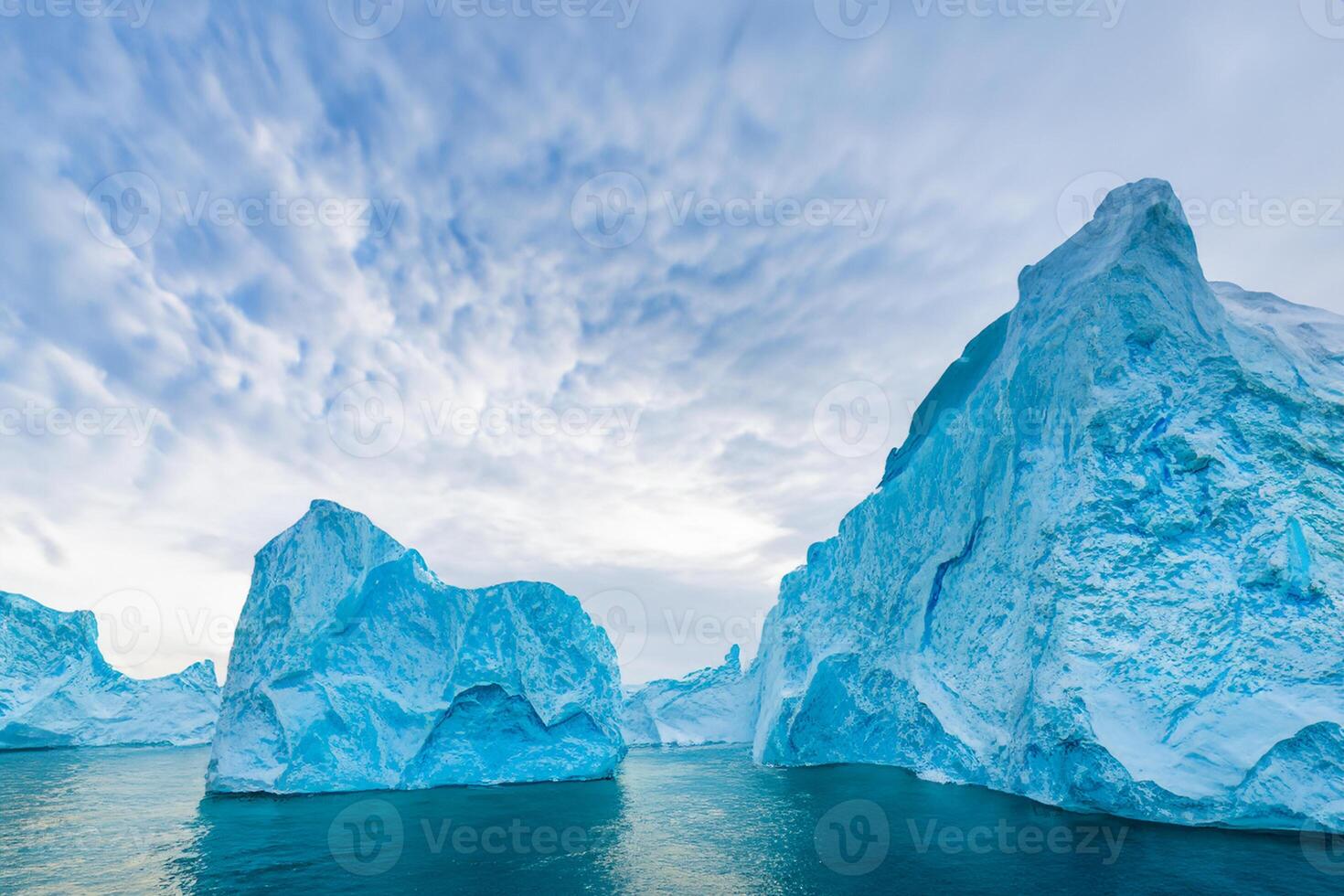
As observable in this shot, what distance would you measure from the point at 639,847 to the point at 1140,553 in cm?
1130

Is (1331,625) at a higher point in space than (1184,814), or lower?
higher

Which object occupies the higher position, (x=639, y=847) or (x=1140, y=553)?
(x=1140, y=553)

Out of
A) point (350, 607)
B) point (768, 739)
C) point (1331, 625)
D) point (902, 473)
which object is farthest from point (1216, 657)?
point (350, 607)

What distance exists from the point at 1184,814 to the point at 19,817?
82.0ft

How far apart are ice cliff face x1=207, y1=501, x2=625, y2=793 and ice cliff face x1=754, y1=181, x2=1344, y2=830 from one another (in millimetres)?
11273

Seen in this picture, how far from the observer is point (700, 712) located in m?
46.8

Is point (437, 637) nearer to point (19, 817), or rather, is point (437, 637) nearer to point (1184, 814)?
point (19, 817)

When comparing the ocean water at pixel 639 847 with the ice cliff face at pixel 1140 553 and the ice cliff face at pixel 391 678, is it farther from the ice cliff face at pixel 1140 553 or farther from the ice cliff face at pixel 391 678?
the ice cliff face at pixel 391 678

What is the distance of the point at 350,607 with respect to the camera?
68.1 feet

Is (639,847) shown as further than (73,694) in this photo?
No

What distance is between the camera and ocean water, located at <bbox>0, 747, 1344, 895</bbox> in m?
9.10

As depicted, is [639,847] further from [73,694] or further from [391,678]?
[73,694]

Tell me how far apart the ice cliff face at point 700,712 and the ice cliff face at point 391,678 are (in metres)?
23.5

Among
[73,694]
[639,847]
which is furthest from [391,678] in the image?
[73,694]
